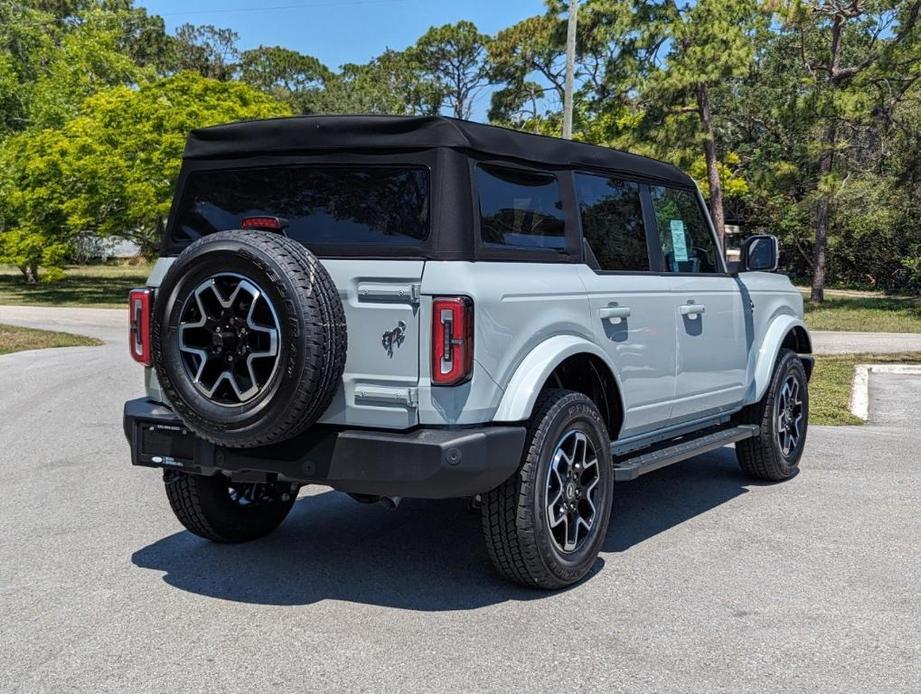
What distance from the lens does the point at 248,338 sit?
13.7ft

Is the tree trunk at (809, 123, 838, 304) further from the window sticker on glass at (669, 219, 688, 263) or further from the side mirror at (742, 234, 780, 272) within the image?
the window sticker on glass at (669, 219, 688, 263)

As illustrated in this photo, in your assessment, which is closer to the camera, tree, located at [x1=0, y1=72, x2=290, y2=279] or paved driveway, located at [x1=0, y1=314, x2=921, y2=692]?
paved driveway, located at [x1=0, y1=314, x2=921, y2=692]

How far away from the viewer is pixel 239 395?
4.20m

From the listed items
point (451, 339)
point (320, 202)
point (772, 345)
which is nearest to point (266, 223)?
point (320, 202)

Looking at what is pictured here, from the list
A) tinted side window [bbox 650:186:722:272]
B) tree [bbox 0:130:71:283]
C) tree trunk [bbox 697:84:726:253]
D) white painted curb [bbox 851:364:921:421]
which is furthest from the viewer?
tree [bbox 0:130:71:283]

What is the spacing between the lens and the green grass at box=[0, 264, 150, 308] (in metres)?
30.2

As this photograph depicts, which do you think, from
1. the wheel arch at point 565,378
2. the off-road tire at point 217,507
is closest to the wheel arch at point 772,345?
the wheel arch at point 565,378

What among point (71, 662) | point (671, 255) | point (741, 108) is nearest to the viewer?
point (71, 662)

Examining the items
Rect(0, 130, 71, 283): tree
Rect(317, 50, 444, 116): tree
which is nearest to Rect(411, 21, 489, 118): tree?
Rect(317, 50, 444, 116): tree

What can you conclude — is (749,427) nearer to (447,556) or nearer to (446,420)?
(447,556)

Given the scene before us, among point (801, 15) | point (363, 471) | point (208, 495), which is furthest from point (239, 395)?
point (801, 15)

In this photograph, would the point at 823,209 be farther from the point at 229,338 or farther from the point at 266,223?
the point at 229,338

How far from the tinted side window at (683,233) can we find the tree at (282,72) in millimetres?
64911

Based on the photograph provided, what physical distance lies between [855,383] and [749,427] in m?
6.70
